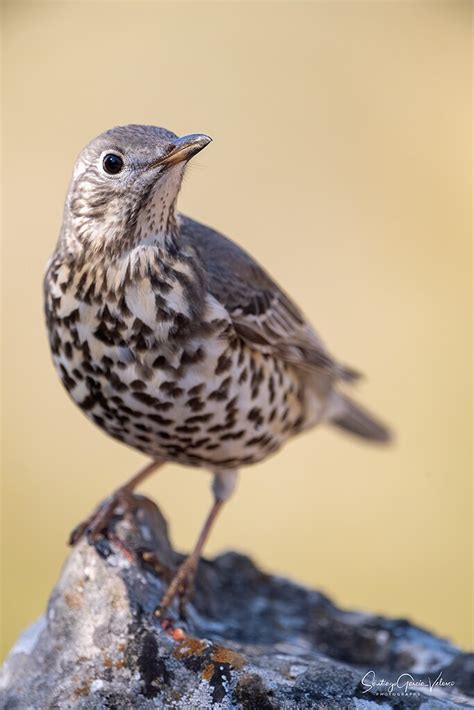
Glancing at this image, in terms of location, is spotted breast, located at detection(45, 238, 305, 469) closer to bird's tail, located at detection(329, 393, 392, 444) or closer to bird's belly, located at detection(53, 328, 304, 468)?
bird's belly, located at detection(53, 328, 304, 468)

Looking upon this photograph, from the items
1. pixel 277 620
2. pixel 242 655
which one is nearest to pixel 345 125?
pixel 277 620

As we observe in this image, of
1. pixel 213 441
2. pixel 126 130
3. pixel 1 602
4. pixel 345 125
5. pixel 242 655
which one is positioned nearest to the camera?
pixel 242 655

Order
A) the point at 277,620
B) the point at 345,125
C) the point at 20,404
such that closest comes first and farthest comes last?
the point at 277,620, the point at 20,404, the point at 345,125

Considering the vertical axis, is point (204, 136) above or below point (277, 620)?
above

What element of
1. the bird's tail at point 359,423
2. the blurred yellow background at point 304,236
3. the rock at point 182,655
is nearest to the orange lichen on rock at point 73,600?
the rock at point 182,655

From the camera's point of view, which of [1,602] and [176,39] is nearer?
[1,602]

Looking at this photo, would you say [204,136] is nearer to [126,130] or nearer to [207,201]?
[126,130]
